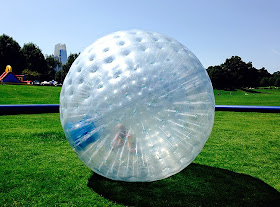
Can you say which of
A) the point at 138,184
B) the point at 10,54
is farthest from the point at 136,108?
the point at 10,54

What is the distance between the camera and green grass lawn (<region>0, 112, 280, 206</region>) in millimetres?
3227

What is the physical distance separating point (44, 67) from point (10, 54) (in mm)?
12259

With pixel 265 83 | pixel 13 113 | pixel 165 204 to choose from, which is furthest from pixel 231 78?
pixel 165 204

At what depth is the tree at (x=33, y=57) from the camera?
6736 centimetres

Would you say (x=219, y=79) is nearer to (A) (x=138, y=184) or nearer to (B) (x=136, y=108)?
(A) (x=138, y=184)

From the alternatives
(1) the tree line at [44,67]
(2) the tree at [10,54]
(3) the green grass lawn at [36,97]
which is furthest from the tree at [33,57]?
(3) the green grass lawn at [36,97]

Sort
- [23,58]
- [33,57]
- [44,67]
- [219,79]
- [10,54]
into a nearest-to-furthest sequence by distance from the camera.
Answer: [10,54] → [23,58] → [33,57] → [44,67] → [219,79]

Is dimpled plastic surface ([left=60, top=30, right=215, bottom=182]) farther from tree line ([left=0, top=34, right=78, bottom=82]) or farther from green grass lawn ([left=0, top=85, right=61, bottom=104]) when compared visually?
tree line ([left=0, top=34, right=78, bottom=82])

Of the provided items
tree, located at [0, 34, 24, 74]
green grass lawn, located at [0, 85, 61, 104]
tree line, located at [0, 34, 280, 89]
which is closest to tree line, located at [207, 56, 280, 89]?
tree line, located at [0, 34, 280, 89]

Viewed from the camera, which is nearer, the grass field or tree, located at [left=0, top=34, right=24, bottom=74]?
the grass field

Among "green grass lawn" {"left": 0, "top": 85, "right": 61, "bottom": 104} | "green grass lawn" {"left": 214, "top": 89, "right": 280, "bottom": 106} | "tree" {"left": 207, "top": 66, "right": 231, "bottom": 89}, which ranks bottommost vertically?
"green grass lawn" {"left": 0, "top": 85, "right": 61, "bottom": 104}

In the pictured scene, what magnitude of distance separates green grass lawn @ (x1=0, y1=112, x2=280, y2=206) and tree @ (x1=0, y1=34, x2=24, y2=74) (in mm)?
60392

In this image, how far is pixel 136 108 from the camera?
2.88m

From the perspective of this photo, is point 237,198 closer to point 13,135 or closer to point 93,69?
point 93,69
